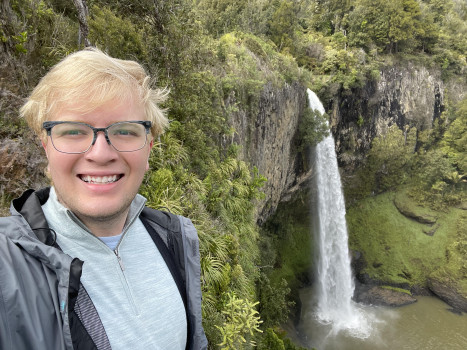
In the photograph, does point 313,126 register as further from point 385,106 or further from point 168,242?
point 168,242

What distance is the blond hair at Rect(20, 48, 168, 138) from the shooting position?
4.19 feet

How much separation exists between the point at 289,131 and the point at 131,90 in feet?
53.2

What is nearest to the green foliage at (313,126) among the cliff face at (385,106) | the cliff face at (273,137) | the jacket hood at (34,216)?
the cliff face at (273,137)

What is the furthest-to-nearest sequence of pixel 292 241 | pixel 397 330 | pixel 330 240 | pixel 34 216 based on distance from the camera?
pixel 292 241 < pixel 330 240 < pixel 397 330 < pixel 34 216

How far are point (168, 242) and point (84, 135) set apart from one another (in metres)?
0.83

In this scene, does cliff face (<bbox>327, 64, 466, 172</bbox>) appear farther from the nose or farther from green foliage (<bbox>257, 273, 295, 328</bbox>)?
the nose

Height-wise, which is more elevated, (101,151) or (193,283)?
(101,151)

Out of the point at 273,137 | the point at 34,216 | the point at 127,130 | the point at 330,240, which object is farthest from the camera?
the point at 330,240

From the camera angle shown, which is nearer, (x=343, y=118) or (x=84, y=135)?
(x=84, y=135)

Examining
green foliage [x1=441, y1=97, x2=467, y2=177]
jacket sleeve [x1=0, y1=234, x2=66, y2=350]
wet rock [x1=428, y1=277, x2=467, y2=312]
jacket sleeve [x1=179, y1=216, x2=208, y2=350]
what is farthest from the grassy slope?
jacket sleeve [x1=0, y1=234, x2=66, y2=350]

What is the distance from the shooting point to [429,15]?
92.6ft

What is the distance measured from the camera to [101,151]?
1298mm

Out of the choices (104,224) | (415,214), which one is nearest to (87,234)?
(104,224)

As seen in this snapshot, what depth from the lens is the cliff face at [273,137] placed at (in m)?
11.8
